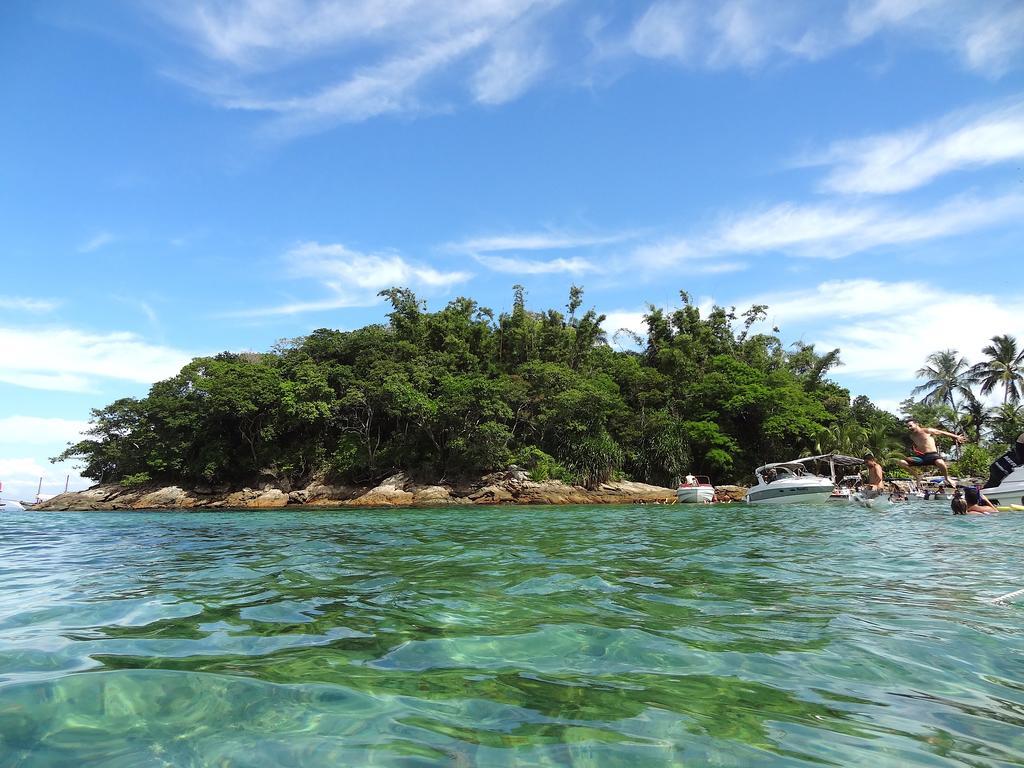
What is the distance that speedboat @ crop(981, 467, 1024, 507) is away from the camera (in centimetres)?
1375

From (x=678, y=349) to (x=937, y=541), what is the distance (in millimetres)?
38437

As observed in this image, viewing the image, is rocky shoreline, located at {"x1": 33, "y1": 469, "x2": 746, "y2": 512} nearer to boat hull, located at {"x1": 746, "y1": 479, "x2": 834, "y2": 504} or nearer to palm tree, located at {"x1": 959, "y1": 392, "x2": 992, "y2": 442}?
boat hull, located at {"x1": 746, "y1": 479, "x2": 834, "y2": 504}

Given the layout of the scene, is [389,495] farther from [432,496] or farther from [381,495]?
[432,496]

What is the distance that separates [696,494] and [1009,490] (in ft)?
51.1

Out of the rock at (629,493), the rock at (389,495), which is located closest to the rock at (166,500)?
the rock at (389,495)

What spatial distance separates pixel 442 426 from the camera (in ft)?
121

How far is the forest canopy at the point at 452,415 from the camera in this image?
36.6 meters

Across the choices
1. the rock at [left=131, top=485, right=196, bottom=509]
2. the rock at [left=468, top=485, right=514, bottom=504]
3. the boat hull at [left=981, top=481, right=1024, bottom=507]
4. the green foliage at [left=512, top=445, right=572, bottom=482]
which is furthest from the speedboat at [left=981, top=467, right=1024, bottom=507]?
the rock at [left=131, top=485, right=196, bottom=509]

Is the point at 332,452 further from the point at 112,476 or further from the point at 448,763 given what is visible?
the point at 448,763

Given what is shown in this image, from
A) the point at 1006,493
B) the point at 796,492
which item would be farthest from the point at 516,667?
the point at 796,492

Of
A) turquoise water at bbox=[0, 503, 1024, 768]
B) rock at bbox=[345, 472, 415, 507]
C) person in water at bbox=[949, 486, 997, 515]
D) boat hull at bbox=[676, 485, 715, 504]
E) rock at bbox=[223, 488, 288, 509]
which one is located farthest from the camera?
rock at bbox=[223, 488, 288, 509]

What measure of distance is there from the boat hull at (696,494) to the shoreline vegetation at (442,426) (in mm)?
3921

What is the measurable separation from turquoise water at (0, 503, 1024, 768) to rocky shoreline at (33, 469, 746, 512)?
27.2 meters

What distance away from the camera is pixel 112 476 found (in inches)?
1666
